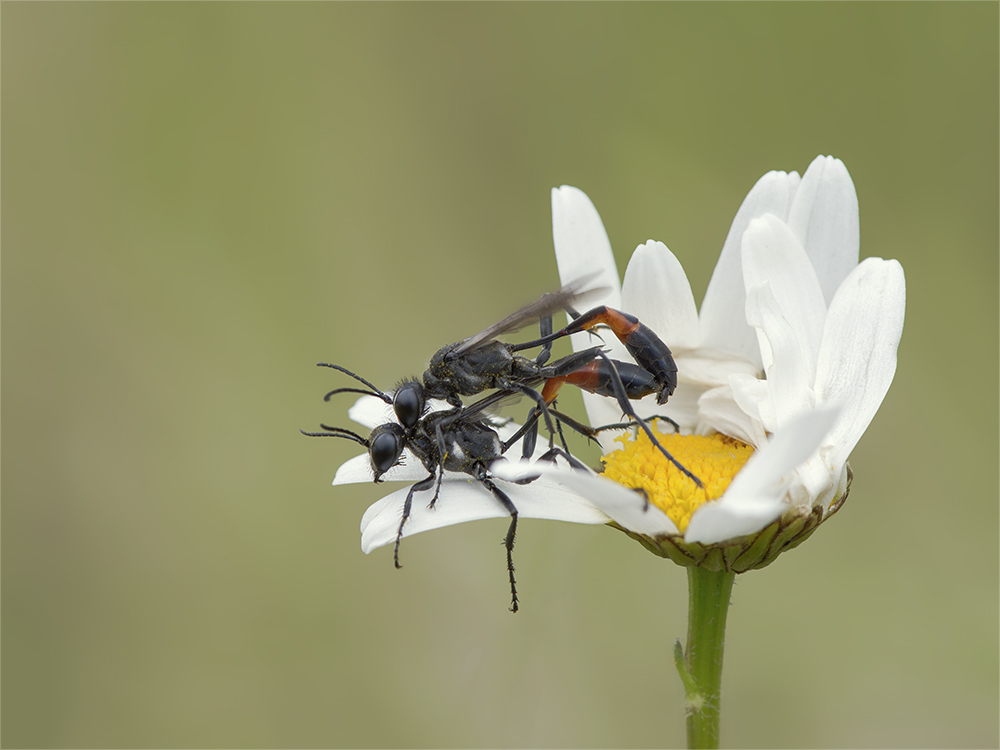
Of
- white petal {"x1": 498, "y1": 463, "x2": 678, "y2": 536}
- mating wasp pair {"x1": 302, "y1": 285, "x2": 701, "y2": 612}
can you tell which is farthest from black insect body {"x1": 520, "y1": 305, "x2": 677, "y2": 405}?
white petal {"x1": 498, "y1": 463, "x2": 678, "y2": 536}

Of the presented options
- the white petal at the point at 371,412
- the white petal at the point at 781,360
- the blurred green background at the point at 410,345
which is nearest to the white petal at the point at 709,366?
the white petal at the point at 781,360

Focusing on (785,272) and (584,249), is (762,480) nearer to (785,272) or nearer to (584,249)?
(785,272)

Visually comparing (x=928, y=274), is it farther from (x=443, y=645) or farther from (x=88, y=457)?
(x=88, y=457)

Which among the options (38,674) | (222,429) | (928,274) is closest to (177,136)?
(222,429)

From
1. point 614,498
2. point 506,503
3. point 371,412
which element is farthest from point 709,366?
point 371,412

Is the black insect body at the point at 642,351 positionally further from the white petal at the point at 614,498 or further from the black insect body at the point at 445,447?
the white petal at the point at 614,498
